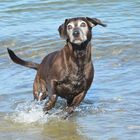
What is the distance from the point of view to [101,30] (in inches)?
520

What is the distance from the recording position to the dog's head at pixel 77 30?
7133mm

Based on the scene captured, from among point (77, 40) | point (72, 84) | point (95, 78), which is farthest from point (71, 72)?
point (95, 78)

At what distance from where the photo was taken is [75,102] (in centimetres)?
761

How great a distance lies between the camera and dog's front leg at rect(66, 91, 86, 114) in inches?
297

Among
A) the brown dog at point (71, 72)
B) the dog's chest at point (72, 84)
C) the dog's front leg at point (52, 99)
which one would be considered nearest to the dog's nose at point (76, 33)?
the brown dog at point (71, 72)

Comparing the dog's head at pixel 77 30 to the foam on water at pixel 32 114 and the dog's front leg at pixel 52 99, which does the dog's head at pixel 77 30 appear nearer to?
the dog's front leg at pixel 52 99

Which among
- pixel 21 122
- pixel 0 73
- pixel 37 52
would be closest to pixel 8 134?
pixel 21 122

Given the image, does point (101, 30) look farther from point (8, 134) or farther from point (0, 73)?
point (8, 134)

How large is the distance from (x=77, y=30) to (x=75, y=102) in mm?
1035

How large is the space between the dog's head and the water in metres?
1.09

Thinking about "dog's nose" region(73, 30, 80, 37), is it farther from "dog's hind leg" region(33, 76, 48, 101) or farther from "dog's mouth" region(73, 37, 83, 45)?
"dog's hind leg" region(33, 76, 48, 101)

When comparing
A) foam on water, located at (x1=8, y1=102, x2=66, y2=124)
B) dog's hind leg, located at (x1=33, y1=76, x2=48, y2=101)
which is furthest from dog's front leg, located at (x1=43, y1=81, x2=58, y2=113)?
dog's hind leg, located at (x1=33, y1=76, x2=48, y2=101)

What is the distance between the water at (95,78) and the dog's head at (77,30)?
3.59ft

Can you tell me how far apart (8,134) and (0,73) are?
318 cm
